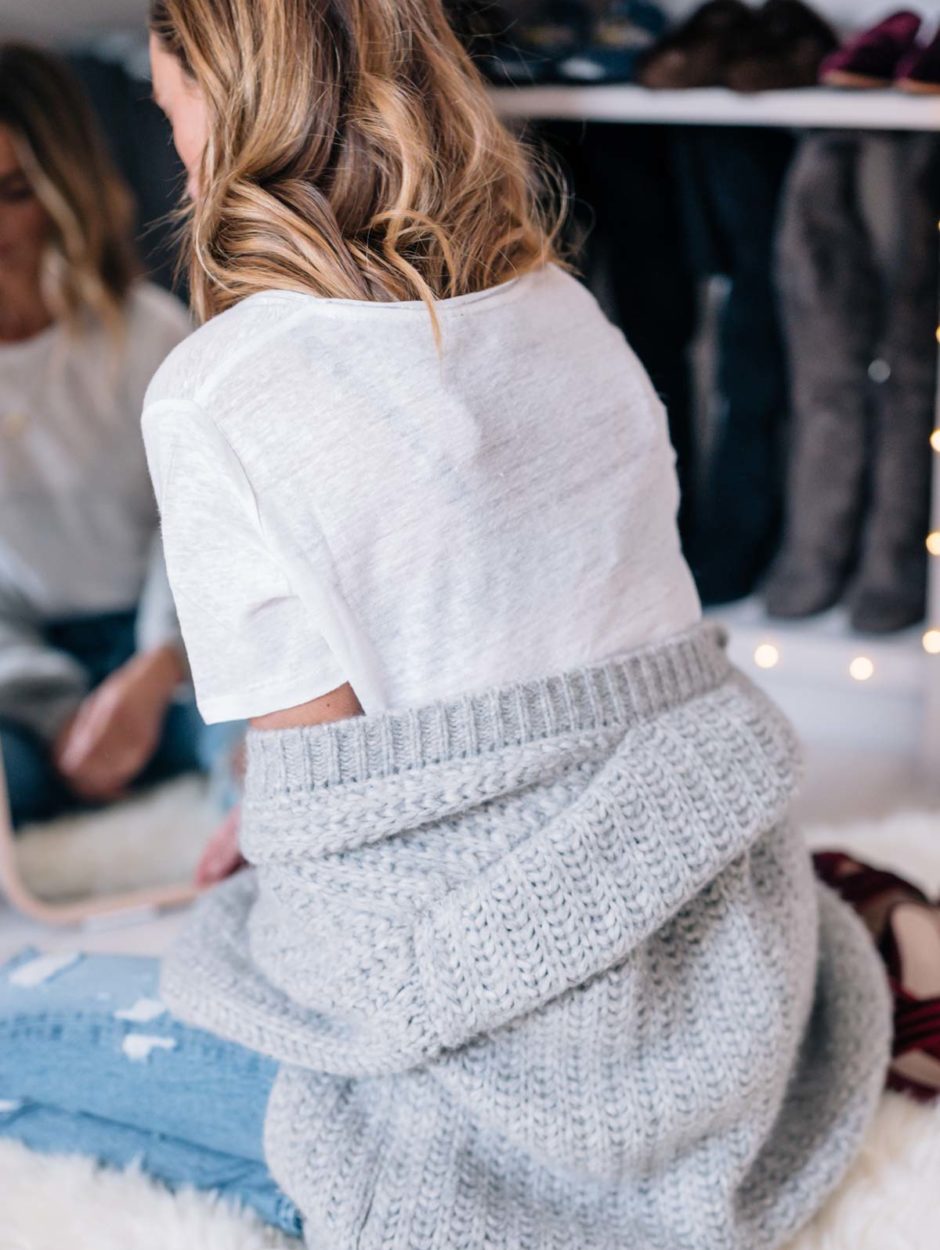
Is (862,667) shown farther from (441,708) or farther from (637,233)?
(441,708)

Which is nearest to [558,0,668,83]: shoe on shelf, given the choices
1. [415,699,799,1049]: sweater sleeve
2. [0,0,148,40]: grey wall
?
[0,0,148,40]: grey wall

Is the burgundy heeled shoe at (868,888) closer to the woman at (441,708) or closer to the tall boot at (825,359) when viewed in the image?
the woman at (441,708)

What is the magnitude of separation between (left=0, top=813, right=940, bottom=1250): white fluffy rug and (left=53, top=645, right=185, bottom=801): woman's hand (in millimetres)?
443

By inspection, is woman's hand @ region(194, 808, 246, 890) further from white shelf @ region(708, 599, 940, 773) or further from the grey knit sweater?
white shelf @ region(708, 599, 940, 773)

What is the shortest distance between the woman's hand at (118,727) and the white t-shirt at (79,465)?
0.23 feet

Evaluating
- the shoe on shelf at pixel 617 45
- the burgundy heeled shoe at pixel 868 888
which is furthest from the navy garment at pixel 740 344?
the burgundy heeled shoe at pixel 868 888

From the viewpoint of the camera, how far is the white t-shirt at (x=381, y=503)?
2.17ft

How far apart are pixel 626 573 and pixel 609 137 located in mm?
971

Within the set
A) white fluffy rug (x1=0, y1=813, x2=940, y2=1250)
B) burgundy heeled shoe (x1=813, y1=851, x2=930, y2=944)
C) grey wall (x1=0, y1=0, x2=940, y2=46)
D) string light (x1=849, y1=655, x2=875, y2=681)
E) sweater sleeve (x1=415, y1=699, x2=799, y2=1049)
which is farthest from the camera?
string light (x1=849, y1=655, x2=875, y2=681)

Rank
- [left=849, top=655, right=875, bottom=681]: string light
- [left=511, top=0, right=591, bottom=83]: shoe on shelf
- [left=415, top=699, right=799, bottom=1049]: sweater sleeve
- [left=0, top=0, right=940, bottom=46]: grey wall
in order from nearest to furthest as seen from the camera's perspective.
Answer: [left=415, top=699, right=799, bottom=1049]: sweater sleeve < [left=0, top=0, right=940, bottom=46]: grey wall < [left=511, top=0, right=591, bottom=83]: shoe on shelf < [left=849, top=655, right=875, bottom=681]: string light

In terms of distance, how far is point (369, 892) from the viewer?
689 millimetres

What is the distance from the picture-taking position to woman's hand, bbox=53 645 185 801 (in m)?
1.26

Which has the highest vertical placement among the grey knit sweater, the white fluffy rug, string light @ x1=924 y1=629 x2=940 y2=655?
the grey knit sweater

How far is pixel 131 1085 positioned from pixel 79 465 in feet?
2.01
